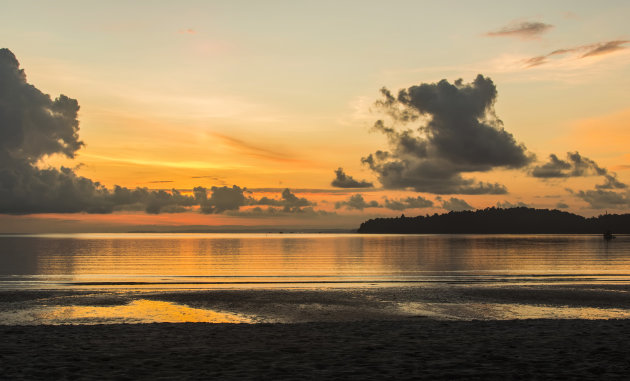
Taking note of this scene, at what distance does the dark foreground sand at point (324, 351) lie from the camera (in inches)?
563

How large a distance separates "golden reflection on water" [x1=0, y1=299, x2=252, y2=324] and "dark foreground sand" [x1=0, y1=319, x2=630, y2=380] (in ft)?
19.2

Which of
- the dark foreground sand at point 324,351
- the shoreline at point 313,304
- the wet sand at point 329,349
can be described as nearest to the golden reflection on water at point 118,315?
the shoreline at point 313,304

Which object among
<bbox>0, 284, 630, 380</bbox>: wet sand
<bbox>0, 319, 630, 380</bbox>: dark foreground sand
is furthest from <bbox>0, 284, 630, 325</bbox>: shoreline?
<bbox>0, 319, 630, 380</bbox>: dark foreground sand

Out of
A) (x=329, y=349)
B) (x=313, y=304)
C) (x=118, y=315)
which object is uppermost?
(x=329, y=349)

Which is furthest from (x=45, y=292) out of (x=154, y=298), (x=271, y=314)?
(x=271, y=314)

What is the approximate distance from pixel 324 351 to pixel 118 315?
699 inches

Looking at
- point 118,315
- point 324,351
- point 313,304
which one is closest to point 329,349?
point 324,351

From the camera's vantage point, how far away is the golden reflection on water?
1118 inches

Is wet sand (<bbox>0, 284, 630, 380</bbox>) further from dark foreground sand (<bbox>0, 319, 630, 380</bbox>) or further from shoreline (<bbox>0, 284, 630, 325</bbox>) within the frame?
shoreline (<bbox>0, 284, 630, 325</bbox>)

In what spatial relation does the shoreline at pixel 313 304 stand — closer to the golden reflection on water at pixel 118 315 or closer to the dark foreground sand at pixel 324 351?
the golden reflection on water at pixel 118 315

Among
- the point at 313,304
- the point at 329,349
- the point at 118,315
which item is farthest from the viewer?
the point at 313,304

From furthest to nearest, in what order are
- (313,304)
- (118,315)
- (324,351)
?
(313,304), (118,315), (324,351)

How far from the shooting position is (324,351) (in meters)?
17.2

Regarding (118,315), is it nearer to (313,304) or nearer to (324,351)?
(313,304)
